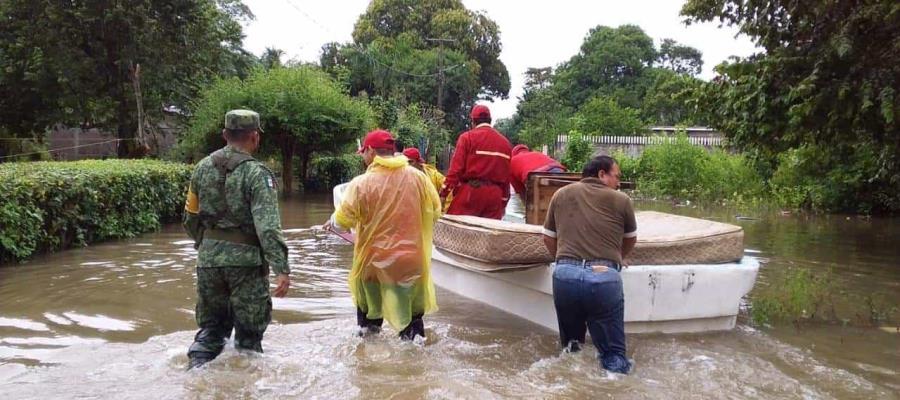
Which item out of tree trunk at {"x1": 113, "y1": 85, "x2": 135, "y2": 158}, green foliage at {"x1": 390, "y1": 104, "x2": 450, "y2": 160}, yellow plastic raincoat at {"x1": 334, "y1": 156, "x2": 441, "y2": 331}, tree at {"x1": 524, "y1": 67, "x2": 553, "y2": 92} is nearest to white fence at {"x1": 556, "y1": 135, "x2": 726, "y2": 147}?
green foliage at {"x1": 390, "y1": 104, "x2": 450, "y2": 160}

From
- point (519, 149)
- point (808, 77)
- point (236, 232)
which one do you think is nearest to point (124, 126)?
point (519, 149)

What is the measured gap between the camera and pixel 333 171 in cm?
2883

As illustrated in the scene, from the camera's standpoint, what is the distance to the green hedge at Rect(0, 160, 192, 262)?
880 cm

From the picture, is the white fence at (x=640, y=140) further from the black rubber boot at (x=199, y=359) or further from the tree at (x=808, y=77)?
the black rubber boot at (x=199, y=359)

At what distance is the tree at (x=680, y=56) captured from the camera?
61531mm

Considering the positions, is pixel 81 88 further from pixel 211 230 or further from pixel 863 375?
pixel 863 375

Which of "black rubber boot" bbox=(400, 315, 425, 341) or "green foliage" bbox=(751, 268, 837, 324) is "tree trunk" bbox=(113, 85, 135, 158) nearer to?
"black rubber boot" bbox=(400, 315, 425, 341)

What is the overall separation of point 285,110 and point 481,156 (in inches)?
684

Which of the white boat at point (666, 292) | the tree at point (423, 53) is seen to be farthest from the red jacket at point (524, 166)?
the tree at point (423, 53)

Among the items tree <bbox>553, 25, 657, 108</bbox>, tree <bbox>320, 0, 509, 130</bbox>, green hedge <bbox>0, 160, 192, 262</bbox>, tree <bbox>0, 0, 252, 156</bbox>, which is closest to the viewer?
green hedge <bbox>0, 160, 192, 262</bbox>

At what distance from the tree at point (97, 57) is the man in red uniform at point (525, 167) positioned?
1489cm

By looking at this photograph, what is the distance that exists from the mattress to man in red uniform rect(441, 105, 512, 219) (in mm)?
525

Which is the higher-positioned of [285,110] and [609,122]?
[609,122]

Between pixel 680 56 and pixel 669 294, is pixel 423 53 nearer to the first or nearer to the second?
pixel 680 56
